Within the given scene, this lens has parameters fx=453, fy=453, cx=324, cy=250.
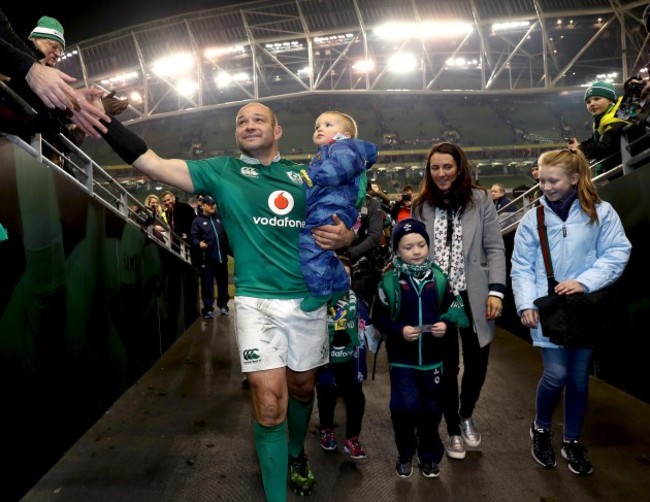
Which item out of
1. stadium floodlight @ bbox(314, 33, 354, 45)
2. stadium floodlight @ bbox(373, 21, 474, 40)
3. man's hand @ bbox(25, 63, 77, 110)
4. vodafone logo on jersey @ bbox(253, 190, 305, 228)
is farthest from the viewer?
stadium floodlight @ bbox(314, 33, 354, 45)

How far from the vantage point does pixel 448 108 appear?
3259 centimetres

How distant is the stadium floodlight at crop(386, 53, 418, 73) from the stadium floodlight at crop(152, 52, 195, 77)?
39.5ft

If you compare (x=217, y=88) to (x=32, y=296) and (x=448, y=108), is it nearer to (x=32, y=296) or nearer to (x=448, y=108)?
(x=448, y=108)

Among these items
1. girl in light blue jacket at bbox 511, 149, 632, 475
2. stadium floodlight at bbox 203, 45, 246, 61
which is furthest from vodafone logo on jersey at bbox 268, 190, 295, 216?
stadium floodlight at bbox 203, 45, 246, 61

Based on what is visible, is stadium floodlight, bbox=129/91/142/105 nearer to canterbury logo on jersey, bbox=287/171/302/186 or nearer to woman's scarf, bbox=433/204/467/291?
woman's scarf, bbox=433/204/467/291

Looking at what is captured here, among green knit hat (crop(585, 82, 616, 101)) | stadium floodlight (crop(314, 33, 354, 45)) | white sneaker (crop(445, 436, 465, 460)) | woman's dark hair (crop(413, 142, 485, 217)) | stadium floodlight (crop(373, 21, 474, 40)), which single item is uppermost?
stadium floodlight (crop(314, 33, 354, 45))

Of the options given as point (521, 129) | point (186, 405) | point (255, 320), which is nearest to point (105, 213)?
point (186, 405)

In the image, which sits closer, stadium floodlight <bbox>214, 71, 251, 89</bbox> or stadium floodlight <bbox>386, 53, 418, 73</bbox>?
stadium floodlight <bbox>386, 53, 418, 73</bbox>

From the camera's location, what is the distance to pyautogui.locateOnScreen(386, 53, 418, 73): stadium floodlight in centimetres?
2753

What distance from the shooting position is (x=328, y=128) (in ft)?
9.23

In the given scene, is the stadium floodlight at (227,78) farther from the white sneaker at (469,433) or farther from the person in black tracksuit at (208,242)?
the white sneaker at (469,433)

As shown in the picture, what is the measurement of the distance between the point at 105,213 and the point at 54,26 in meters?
1.75

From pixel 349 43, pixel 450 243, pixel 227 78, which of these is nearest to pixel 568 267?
pixel 450 243

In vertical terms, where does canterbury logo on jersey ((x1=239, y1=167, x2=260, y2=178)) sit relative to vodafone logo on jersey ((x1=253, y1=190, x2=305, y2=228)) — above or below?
above
